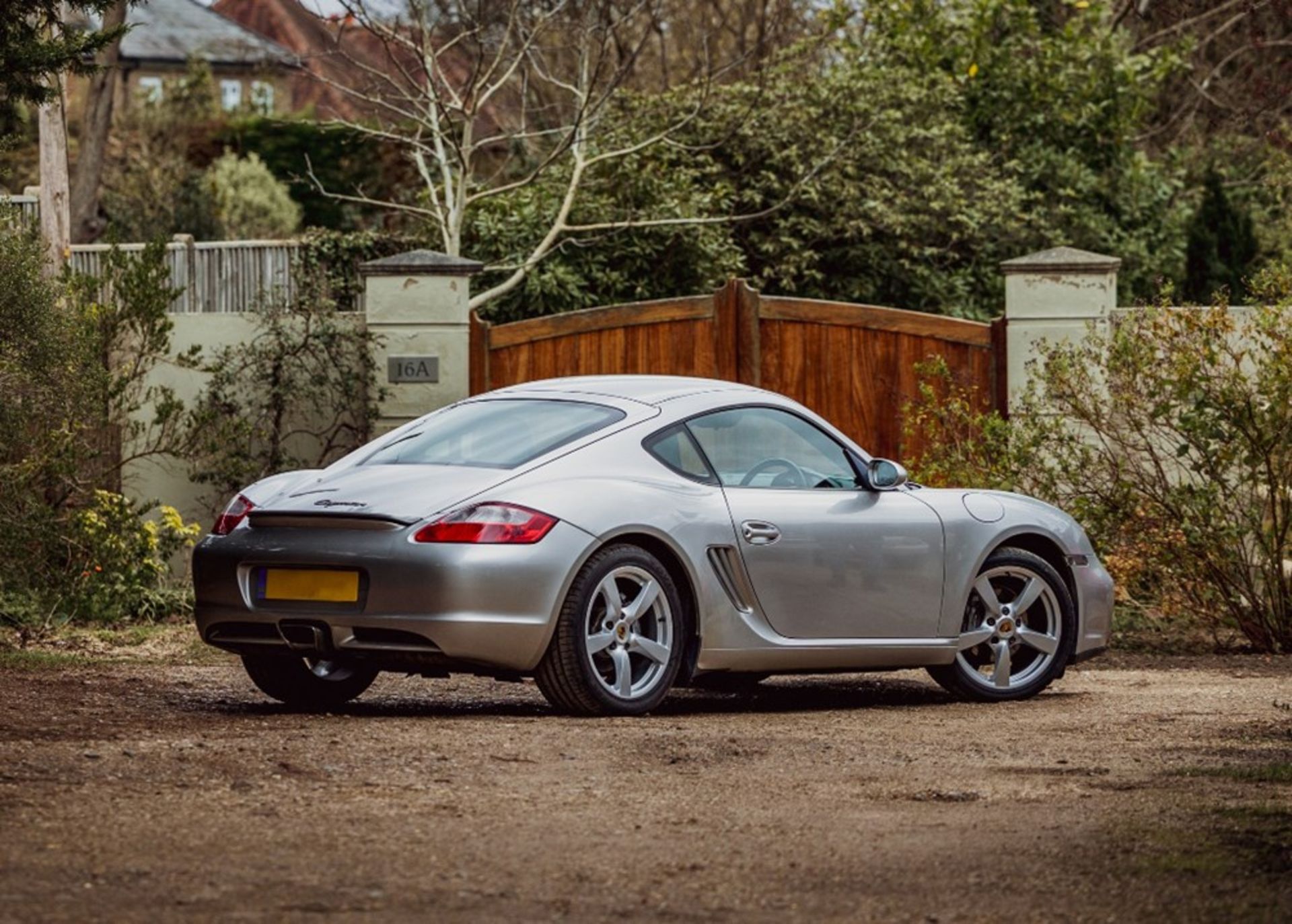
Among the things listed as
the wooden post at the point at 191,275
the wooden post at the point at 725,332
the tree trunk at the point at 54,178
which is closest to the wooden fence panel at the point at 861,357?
the wooden post at the point at 725,332

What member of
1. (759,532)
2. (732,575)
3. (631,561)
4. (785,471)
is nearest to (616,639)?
(631,561)

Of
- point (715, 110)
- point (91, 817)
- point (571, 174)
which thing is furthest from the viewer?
point (715, 110)

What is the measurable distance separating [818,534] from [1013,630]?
1304 millimetres

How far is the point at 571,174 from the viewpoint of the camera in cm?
1947

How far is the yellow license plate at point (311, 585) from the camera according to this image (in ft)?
28.6

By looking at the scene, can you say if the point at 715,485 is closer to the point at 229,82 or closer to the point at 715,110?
the point at 715,110

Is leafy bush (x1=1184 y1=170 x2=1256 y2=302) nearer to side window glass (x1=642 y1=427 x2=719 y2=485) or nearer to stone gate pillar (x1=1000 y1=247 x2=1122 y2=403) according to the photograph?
stone gate pillar (x1=1000 y1=247 x2=1122 y2=403)

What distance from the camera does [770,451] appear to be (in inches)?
389

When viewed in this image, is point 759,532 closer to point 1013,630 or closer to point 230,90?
point 1013,630

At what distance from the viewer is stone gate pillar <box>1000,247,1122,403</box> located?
15.3 meters

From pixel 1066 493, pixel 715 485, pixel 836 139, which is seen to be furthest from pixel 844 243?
pixel 715 485

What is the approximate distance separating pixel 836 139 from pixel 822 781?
1405 cm

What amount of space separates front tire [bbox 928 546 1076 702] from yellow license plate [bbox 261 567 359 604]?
298 centimetres

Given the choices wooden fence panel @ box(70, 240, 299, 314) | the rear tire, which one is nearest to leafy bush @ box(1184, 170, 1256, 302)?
wooden fence panel @ box(70, 240, 299, 314)
